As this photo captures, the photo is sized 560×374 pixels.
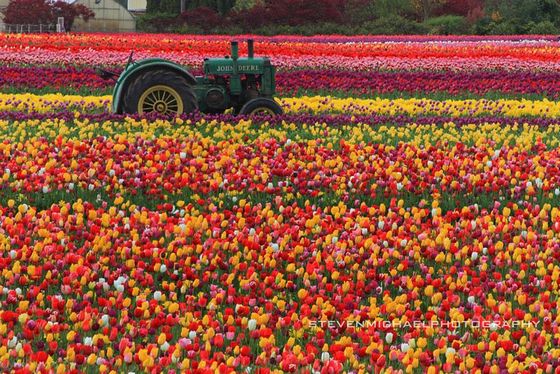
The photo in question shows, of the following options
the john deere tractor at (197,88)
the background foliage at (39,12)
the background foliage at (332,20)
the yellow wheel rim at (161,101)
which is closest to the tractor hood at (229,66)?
the john deere tractor at (197,88)

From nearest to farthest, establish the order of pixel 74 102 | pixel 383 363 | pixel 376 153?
pixel 383 363, pixel 376 153, pixel 74 102

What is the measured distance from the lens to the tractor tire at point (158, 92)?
12445 mm

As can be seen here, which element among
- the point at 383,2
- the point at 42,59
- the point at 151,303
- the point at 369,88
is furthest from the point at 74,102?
the point at 383,2

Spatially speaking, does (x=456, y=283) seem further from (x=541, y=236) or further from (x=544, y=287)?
(x=541, y=236)

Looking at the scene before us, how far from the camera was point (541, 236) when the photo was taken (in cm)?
735

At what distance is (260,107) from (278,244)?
620cm

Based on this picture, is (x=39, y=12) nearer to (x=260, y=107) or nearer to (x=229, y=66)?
(x=229, y=66)

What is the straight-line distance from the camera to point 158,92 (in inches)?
501

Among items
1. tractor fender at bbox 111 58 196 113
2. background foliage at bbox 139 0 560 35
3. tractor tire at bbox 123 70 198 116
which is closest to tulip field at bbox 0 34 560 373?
tractor tire at bbox 123 70 198 116

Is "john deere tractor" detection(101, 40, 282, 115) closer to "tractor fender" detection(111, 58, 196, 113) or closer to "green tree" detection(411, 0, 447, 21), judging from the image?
"tractor fender" detection(111, 58, 196, 113)

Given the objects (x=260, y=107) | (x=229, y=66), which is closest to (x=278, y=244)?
(x=260, y=107)

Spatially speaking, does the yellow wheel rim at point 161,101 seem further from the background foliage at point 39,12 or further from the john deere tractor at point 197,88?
the background foliage at point 39,12

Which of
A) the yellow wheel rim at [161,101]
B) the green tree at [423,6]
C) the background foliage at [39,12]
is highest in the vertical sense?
the green tree at [423,6]

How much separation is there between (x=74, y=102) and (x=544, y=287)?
10.6 meters
